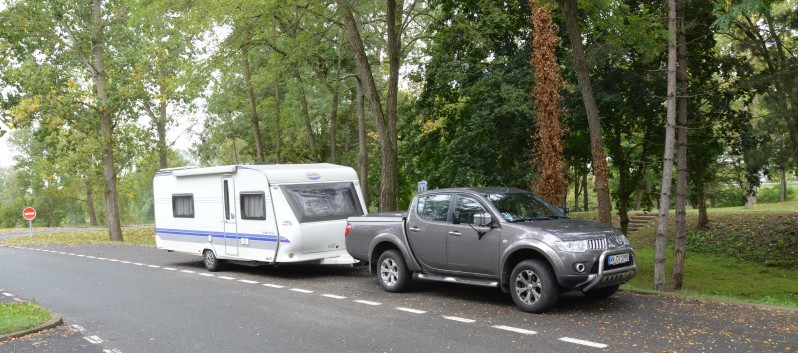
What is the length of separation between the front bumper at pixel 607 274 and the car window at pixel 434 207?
Result: 2.61 meters

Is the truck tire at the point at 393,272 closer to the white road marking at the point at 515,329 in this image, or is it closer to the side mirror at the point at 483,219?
the side mirror at the point at 483,219

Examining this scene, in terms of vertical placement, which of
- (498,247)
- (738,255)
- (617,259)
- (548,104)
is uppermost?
(548,104)

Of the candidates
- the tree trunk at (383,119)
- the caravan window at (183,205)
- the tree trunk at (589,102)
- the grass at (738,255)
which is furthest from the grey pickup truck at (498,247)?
the grass at (738,255)

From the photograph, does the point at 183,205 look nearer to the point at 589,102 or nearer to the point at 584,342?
the point at 589,102

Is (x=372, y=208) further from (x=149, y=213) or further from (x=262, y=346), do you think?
(x=149, y=213)

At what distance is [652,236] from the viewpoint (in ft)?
92.2

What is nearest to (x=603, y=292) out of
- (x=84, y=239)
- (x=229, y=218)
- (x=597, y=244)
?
(x=597, y=244)

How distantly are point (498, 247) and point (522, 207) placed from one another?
101cm

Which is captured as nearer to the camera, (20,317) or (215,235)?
(20,317)

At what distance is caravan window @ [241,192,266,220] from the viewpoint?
13984 mm

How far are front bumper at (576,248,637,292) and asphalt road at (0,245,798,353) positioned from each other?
1.31 feet

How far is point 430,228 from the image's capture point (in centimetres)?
1058

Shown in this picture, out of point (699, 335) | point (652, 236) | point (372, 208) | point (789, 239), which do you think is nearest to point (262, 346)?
point (699, 335)

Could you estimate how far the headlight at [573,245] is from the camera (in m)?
8.67
